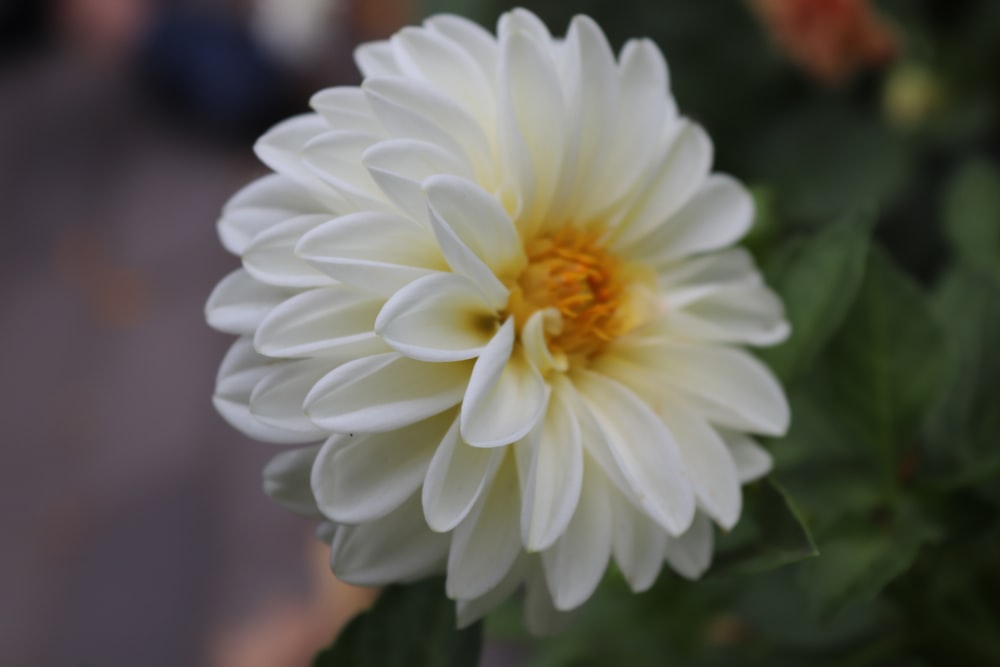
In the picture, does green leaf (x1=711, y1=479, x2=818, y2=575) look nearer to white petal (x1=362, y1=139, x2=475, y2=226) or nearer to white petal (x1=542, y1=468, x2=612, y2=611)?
white petal (x1=542, y1=468, x2=612, y2=611)

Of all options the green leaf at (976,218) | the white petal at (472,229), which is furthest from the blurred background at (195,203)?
the white petal at (472,229)

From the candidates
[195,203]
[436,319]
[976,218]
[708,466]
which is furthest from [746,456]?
[195,203]

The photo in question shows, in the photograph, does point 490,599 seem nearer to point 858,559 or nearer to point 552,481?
point 552,481

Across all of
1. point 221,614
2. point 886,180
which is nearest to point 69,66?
point 221,614

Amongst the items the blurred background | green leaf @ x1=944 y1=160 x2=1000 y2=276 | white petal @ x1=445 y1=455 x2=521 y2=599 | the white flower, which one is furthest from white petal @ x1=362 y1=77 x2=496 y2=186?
green leaf @ x1=944 y1=160 x2=1000 y2=276

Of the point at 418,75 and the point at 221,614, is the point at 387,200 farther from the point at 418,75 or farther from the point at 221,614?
the point at 221,614

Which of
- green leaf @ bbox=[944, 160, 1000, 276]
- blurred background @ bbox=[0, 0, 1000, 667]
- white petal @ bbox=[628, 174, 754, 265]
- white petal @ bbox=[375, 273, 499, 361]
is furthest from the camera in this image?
blurred background @ bbox=[0, 0, 1000, 667]
